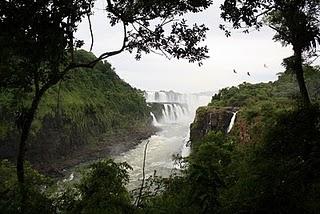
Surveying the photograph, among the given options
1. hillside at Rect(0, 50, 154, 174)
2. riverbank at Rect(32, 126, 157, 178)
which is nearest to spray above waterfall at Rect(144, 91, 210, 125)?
hillside at Rect(0, 50, 154, 174)

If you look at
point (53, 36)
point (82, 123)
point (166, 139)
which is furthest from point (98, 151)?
point (53, 36)

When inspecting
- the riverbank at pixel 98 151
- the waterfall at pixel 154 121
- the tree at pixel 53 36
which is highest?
the tree at pixel 53 36

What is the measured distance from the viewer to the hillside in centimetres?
3334

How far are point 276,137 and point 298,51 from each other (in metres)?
5.32

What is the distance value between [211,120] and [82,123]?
60.3 feet

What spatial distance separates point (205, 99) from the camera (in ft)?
260

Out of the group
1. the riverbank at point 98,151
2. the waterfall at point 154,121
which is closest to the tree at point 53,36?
the riverbank at point 98,151

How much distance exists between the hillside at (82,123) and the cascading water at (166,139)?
2.59 meters

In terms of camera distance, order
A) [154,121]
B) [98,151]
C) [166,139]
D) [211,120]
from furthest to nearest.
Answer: [154,121], [166,139], [98,151], [211,120]

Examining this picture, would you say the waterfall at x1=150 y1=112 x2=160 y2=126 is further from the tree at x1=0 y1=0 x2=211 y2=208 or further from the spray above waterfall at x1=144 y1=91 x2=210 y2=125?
the tree at x1=0 y1=0 x2=211 y2=208

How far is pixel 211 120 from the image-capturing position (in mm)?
29891

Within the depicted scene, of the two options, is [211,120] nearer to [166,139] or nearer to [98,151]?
[98,151]

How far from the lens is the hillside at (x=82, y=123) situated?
33344 mm

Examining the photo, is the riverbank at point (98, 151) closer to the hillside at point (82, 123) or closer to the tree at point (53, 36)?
the hillside at point (82, 123)
